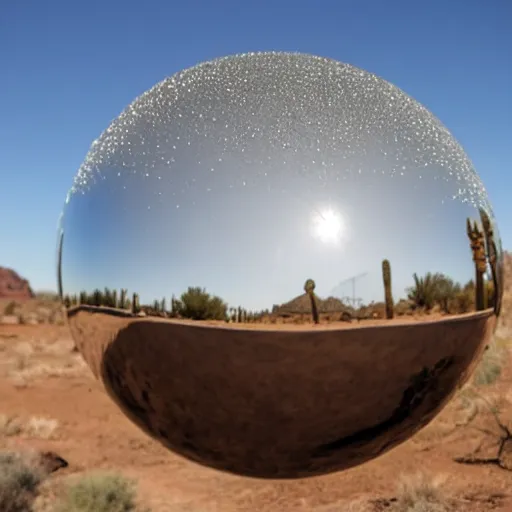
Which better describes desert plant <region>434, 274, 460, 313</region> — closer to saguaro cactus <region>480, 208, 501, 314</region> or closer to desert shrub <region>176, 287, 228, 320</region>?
saguaro cactus <region>480, 208, 501, 314</region>

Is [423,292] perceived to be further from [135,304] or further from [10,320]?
[10,320]

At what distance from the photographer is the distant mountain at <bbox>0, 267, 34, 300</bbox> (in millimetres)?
86625

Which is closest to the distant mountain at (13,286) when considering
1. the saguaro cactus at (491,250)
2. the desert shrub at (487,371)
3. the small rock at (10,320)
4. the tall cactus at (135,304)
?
the small rock at (10,320)

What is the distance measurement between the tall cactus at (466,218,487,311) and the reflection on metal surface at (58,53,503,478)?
1 cm

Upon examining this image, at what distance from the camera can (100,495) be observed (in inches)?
292

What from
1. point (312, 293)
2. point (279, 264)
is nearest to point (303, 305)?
point (312, 293)

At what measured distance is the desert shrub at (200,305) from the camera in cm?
222

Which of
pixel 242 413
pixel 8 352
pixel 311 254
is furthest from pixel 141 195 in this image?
pixel 8 352

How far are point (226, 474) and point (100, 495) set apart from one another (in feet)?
7.42

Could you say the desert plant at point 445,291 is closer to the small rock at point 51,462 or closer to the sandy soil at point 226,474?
the sandy soil at point 226,474

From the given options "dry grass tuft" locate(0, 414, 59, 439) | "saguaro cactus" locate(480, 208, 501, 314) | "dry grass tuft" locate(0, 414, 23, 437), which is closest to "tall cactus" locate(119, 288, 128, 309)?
"saguaro cactus" locate(480, 208, 501, 314)

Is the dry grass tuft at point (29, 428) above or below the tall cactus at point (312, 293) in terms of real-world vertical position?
below

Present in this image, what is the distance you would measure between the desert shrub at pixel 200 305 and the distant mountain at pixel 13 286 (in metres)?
88.4

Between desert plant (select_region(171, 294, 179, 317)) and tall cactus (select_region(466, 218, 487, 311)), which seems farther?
tall cactus (select_region(466, 218, 487, 311))
